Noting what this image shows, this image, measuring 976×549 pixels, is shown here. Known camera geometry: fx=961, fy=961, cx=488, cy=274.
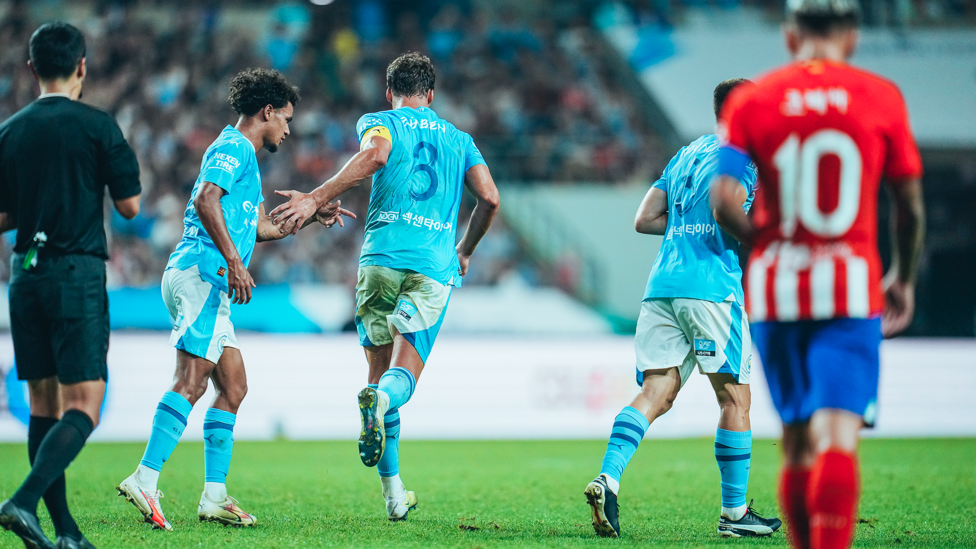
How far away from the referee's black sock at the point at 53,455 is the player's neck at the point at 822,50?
330cm

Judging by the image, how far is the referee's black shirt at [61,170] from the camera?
4176 mm

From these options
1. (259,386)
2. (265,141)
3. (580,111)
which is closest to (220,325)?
(265,141)

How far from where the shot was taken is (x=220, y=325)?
18.3 feet

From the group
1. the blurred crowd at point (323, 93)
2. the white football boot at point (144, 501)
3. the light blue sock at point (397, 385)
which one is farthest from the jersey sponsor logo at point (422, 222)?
the blurred crowd at point (323, 93)

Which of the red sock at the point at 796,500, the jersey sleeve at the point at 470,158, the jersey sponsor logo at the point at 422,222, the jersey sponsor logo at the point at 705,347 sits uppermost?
the jersey sleeve at the point at 470,158

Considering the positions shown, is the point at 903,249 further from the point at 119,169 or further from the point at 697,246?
the point at 119,169

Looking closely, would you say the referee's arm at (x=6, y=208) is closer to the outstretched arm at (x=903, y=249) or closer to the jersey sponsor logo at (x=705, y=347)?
the jersey sponsor logo at (x=705, y=347)

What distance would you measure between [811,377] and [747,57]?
1777 cm

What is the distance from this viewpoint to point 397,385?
5207mm

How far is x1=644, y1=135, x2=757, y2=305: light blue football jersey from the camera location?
552cm

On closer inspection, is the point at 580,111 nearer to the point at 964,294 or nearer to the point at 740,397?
the point at 964,294

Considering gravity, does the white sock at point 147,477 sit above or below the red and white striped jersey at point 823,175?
below

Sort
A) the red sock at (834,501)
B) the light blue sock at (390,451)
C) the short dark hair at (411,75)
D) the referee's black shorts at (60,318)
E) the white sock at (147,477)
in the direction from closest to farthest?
1. the red sock at (834,501)
2. the referee's black shorts at (60,318)
3. the white sock at (147,477)
4. the light blue sock at (390,451)
5. the short dark hair at (411,75)

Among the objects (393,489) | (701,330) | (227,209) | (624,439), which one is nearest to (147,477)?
(393,489)
